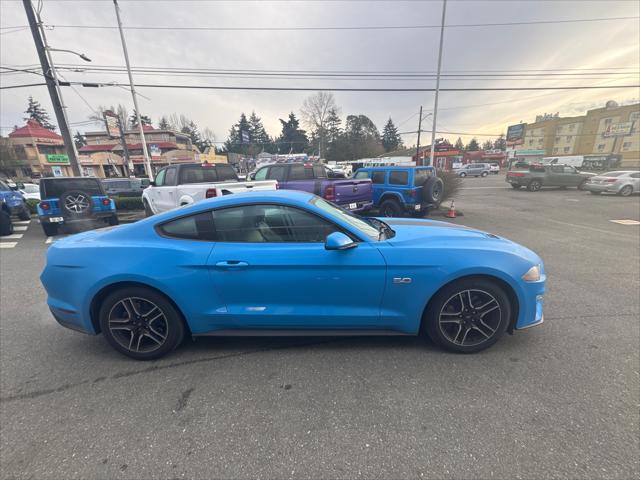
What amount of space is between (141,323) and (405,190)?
757 centimetres

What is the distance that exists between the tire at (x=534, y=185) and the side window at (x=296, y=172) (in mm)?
16836

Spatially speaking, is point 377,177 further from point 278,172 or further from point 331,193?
point 278,172

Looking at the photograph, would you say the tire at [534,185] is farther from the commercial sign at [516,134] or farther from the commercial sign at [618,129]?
the commercial sign at [516,134]

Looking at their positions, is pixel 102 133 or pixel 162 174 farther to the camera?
pixel 102 133

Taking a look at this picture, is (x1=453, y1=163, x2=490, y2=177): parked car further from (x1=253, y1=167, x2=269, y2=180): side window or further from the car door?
the car door

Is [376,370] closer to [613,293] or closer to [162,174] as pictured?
[613,293]

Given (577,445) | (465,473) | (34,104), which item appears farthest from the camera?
(34,104)

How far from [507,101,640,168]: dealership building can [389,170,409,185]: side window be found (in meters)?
51.1

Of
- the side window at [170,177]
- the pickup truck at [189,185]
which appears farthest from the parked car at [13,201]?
the side window at [170,177]

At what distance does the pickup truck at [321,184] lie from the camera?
24.8ft

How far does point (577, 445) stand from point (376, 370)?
129 centimetres

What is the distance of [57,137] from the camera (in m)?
43.2

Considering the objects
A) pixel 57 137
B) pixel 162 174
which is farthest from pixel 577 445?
pixel 57 137

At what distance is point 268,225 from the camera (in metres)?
2.45
